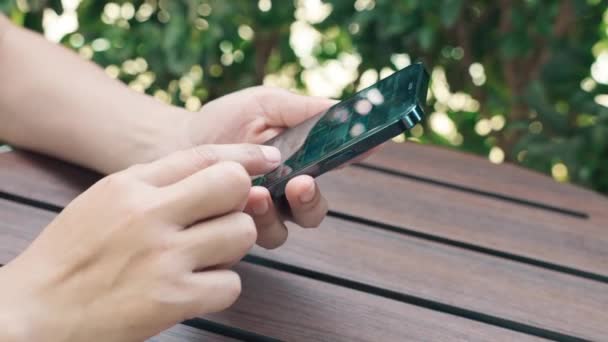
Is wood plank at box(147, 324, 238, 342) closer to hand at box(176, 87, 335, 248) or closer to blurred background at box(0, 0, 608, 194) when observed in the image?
hand at box(176, 87, 335, 248)

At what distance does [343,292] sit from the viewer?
2.65 feet

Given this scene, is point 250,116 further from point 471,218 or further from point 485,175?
point 485,175

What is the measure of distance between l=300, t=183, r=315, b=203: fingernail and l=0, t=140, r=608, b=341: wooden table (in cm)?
10

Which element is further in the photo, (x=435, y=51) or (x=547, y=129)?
(x=435, y=51)

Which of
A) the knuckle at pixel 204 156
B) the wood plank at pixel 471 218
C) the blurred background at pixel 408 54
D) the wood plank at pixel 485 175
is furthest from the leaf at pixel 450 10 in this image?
the knuckle at pixel 204 156

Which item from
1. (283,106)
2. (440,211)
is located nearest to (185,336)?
(283,106)

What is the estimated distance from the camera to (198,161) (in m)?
0.67

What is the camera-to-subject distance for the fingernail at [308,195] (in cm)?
75

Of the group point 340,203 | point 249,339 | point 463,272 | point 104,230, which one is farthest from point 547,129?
point 104,230

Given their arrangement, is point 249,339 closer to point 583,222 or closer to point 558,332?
point 558,332

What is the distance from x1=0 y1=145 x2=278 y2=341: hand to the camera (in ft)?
1.94

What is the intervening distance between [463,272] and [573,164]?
0.90 m

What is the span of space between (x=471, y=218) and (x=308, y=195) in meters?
0.37

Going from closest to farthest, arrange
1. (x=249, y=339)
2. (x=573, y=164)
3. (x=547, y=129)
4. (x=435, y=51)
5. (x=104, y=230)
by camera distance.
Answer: (x=104, y=230) → (x=249, y=339) → (x=573, y=164) → (x=547, y=129) → (x=435, y=51)
